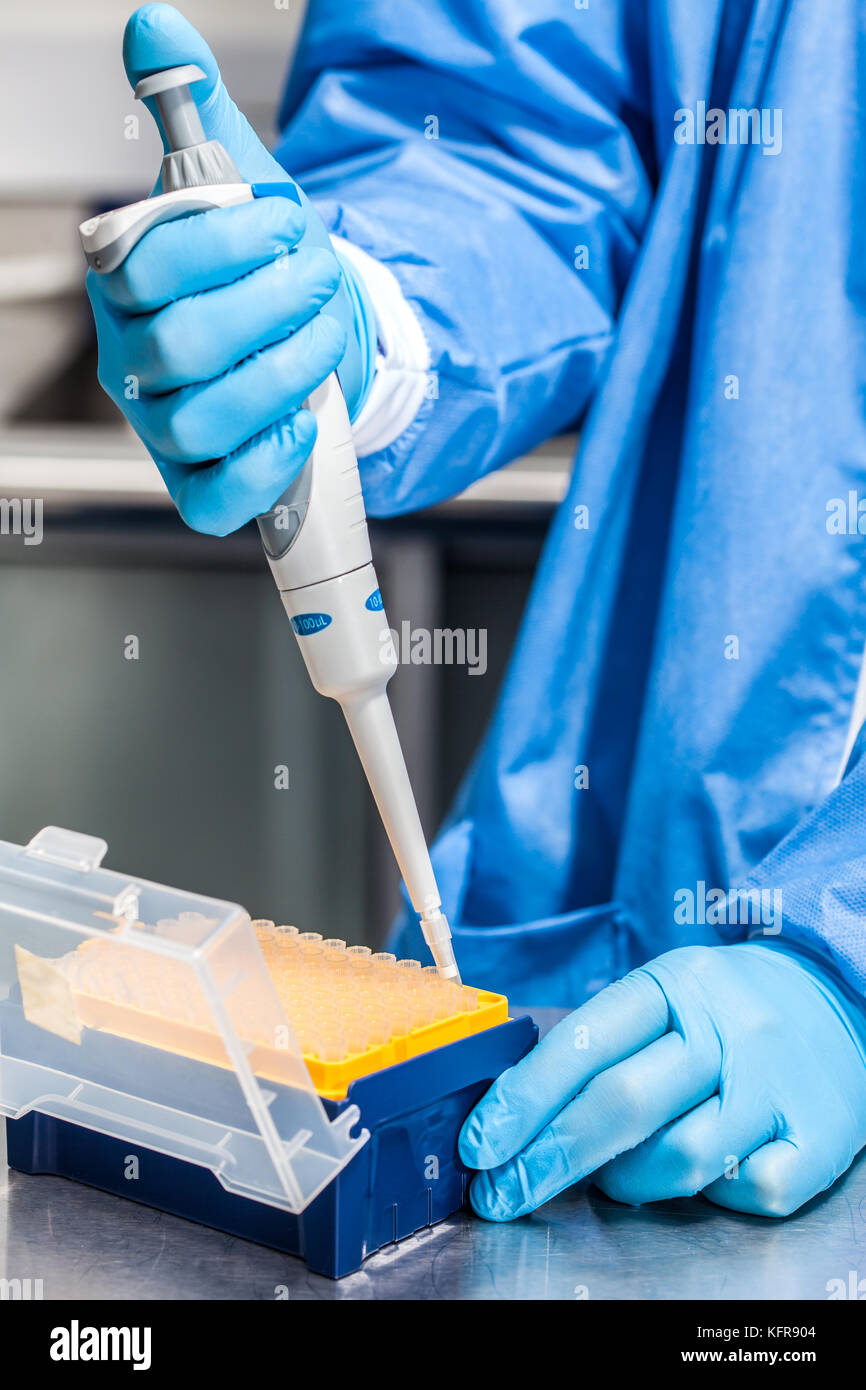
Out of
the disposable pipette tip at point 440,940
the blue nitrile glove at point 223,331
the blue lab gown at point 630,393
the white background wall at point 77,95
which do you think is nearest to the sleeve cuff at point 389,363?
the blue lab gown at point 630,393

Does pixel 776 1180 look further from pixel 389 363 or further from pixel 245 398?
pixel 389 363

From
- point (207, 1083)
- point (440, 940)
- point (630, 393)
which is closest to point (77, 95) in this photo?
point (630, 393)

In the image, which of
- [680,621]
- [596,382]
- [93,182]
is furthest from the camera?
[93,182]

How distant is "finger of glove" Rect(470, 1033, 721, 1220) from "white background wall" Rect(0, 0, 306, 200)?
6.64 ft

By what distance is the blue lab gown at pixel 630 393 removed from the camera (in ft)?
3.45

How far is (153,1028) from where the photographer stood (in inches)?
25.8

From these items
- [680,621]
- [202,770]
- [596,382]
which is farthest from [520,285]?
[202,770]

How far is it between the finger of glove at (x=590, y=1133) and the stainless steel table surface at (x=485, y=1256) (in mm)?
18

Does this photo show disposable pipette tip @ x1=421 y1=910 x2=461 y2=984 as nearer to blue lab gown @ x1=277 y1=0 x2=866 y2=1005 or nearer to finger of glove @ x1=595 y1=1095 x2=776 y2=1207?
finger of glove @ x1=595 y1=1095 x2=776 y2=1207

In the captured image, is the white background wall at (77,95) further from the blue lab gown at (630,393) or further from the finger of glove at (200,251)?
the finger of glove at (200,251)

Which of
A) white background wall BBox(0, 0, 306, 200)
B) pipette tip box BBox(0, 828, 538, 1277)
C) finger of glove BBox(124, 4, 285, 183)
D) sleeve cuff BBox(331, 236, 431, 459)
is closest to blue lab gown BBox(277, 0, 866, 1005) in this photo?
sleeve cuff BBox(331, 236, 431, 459)
